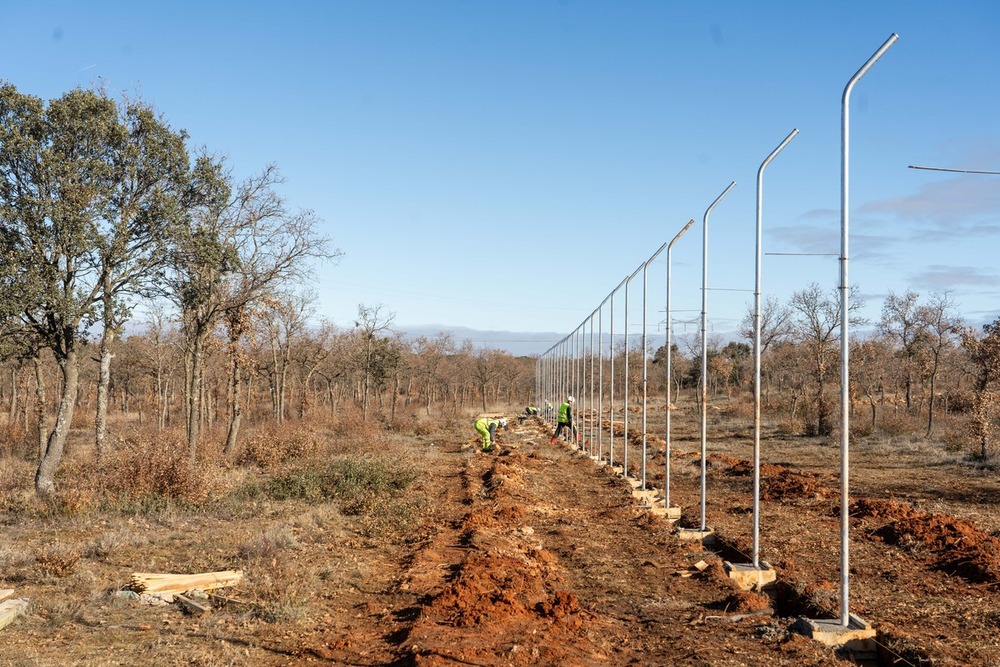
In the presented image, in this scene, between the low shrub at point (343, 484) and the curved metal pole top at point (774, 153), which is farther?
the low shrub at point (343, 484)

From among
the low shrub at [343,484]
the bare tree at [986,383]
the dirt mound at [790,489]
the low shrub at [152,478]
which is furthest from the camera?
the bare tree at [986,383]

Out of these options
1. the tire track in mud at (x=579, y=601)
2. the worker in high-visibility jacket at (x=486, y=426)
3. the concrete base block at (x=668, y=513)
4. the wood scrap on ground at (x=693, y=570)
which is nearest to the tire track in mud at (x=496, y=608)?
the tire track in mud at (x=579, y=601)

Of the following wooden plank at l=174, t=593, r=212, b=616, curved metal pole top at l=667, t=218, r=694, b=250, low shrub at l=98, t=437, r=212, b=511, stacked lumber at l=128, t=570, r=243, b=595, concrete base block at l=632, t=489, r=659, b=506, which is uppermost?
curved metal pole top at l=667, t=218, r=694, b=250

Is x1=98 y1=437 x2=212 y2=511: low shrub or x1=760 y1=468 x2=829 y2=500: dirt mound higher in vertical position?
x1=98 y1=437 x2=212 y2=511: low shrub

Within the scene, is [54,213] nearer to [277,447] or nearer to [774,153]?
[277,447]

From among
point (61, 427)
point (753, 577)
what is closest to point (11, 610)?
point (753, 577)

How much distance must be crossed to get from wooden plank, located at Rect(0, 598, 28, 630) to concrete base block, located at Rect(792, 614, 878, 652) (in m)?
7.67

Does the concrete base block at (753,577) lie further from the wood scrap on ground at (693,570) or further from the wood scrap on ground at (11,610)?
the wood scrap on ground at (11,610)

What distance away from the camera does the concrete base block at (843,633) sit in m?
7.60

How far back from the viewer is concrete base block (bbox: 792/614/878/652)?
760cm

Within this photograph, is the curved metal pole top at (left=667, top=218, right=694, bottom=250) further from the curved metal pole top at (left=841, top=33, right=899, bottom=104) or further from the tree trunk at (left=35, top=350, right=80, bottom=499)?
the tree trunk at (left=35, top=350, right=80, bottom=499)

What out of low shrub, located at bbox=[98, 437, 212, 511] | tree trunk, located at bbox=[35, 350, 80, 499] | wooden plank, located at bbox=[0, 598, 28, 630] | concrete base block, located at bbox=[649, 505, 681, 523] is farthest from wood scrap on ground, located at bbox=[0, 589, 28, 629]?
concrete base block, located at bbox=[649, 505, 681, 523]

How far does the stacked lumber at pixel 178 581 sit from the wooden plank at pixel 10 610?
1173 mm

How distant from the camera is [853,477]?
73.6ft
